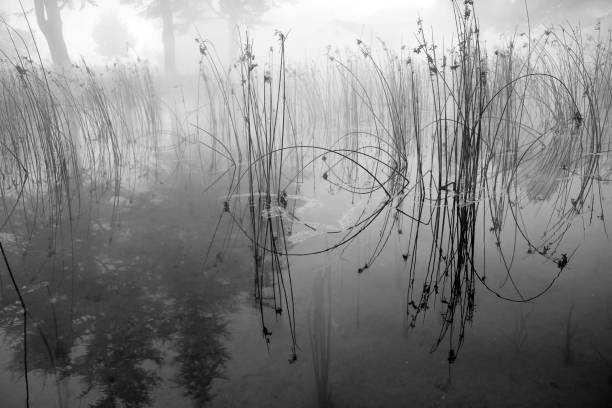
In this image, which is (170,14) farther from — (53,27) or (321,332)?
(321,332)

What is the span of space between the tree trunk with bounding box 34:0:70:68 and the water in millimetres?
10898

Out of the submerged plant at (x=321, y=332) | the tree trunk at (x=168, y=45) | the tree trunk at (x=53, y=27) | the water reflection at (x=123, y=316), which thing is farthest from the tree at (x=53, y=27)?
the submerged plant at (x=321, y=332)

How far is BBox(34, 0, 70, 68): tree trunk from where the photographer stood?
9680 millimetres

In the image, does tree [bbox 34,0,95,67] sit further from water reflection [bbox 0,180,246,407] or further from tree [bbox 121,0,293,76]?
water reflection [bbox 0,180,246,407]

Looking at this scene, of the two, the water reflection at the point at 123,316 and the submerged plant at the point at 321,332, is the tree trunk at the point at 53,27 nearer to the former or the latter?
the water reflection at the point at 123,316

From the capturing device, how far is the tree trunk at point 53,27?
968cm

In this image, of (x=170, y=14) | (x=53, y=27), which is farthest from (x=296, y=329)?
(x=170, y=14)

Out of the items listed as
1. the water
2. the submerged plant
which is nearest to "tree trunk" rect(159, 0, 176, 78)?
the water

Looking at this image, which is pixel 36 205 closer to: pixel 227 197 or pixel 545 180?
pixel 227 197

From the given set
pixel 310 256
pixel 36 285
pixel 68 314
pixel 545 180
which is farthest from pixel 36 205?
pixel 545 180

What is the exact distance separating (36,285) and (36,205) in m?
1.06

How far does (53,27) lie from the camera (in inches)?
391

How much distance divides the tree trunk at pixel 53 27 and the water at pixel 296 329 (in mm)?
10898

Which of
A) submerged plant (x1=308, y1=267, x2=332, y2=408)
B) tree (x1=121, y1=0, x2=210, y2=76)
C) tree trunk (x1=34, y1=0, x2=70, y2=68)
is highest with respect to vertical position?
tree (x1=121, y1=0, x2=210, y2=76)
